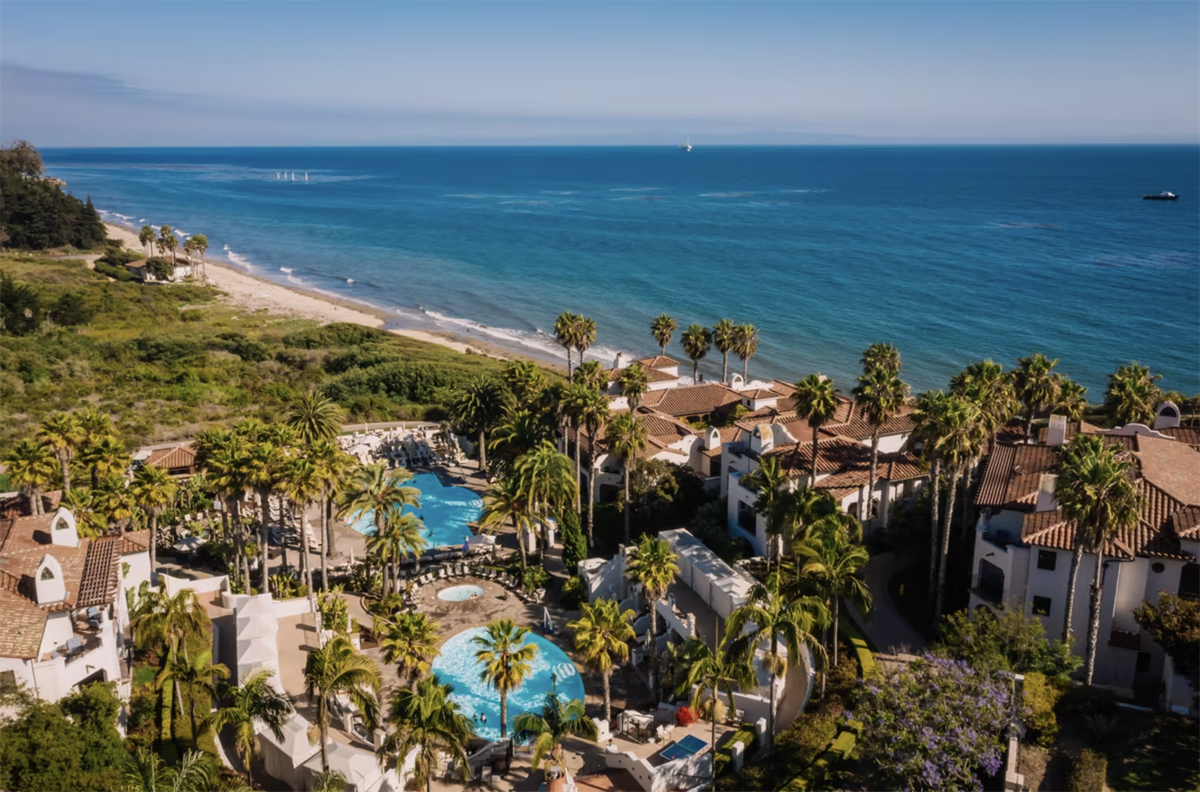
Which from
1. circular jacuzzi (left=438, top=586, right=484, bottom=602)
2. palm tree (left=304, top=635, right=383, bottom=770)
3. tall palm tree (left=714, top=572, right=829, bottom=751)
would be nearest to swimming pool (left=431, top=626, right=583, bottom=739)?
circular jacuzzi (left=438, top=586, right=484, bottom=602)

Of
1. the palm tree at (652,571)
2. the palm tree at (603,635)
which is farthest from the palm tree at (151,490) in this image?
the palm tree at (652,571)

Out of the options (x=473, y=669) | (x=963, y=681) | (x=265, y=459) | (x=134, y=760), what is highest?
(x=265, y=459)

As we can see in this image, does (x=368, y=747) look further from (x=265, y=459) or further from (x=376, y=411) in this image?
(x=376, y=411)

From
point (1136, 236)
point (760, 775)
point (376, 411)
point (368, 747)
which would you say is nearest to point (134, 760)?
point (368, 747)

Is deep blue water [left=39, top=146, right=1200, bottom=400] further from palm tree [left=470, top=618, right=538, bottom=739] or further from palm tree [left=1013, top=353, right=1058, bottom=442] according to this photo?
palm tree [left=470, top=618, right=538, bottom=739]

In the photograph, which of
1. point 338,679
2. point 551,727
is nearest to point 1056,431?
point 551,727
